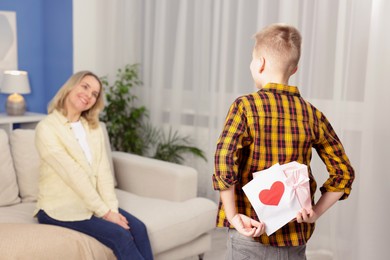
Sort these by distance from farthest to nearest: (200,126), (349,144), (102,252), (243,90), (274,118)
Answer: (200,126) < (243,90) < (349,144) < (102,252) < (274,118)

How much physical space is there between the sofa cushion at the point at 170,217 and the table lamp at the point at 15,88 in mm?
1294

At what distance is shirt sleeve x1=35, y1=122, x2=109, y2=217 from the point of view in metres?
2.66

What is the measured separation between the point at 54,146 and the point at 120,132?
1.52 metres

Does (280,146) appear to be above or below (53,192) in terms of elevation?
above

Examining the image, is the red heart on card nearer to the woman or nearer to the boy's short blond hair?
the boy's short blond hair

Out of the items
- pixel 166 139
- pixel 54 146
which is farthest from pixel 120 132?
pixel 54 146

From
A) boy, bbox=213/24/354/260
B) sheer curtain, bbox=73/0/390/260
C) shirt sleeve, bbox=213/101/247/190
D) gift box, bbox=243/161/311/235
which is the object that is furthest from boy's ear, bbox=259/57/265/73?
sheer curtain, bbox=73/0/390/260

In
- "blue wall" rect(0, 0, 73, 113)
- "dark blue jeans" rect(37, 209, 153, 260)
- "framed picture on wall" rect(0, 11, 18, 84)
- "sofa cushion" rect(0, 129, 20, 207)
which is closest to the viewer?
"dark blue jeans" rect(37, 209, 153, 260)

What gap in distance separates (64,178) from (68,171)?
0.15 ft

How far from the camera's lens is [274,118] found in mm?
1423

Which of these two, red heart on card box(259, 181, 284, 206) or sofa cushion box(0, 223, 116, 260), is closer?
red heart on card box(259, 181, 284, 206)

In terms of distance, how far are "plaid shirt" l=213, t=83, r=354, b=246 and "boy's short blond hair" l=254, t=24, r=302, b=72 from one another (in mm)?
72

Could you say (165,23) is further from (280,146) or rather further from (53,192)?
(280,146)

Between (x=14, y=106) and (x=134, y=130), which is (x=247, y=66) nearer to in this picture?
(x=134, y=130)
